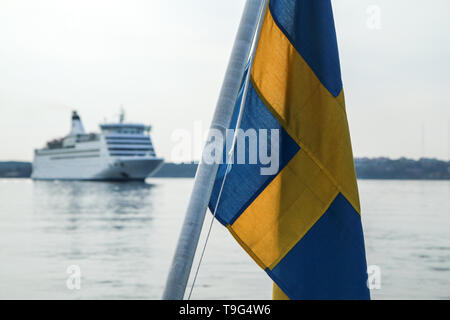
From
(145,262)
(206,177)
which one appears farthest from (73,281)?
(206,177)

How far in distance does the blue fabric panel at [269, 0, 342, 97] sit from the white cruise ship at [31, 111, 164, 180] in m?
74.0

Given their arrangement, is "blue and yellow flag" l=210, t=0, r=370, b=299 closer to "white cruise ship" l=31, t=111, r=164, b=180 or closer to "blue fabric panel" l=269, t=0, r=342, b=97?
"blue fabric panel" l=269, t=0, r=342, b=97

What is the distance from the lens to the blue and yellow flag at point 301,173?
2.15 metres

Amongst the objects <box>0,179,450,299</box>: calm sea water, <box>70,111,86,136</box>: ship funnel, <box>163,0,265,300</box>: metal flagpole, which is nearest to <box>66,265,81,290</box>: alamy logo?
<box>0,179,450,299</box>: calm sea water

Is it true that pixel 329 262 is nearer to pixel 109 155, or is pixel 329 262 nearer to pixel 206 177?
pixel 206 177

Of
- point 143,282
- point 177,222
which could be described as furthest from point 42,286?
point 177,222

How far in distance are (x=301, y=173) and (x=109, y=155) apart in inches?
3041

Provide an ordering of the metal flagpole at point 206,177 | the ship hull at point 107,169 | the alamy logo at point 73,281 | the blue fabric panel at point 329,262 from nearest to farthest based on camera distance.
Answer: the metal flagpole at point 206,177 < the blue fabric panel at point 329,262 < the alamy logo at point 73,281 < the ship hull at point 107,169

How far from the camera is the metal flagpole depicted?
1.64 metres

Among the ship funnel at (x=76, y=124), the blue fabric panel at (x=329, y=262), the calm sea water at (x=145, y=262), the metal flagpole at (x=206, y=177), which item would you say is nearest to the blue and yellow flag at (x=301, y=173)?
the blue fabric panel at (x=329, y=262)

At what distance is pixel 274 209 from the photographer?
2240mm

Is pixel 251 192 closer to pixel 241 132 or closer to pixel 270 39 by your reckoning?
pixel 241 132

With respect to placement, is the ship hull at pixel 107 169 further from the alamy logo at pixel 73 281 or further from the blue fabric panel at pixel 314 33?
the blue fabric panel at pixel 314 33

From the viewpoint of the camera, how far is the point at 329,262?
84.7 inches
